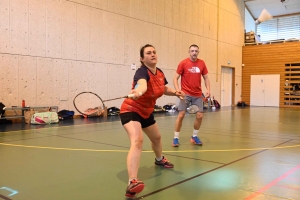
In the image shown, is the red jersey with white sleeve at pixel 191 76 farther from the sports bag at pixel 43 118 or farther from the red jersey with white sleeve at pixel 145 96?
the sports bag at pixel 43 118

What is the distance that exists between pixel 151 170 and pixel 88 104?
926 cm

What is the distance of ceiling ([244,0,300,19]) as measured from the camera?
23969mm

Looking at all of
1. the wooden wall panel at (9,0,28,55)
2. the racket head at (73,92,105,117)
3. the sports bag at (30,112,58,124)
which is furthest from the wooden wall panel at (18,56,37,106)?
the racket head at (73,92,105,117)

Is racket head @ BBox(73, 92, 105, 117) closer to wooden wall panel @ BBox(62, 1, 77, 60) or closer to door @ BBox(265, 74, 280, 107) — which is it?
wooden wall panel @ BBox(62, 1, 77, 60)

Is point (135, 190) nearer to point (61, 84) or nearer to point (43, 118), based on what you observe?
point (43, 118)

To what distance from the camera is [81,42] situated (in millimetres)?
12484

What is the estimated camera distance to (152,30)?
627 inches

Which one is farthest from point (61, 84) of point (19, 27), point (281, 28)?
point (281, 28)

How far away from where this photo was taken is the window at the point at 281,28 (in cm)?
2594

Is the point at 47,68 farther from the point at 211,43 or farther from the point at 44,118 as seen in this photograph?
the point at 211,43

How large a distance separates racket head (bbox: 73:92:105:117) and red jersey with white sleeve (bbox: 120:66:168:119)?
347 inches

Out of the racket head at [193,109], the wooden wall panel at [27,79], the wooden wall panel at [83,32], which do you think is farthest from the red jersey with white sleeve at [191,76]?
the wooden wall panel at [83,32]

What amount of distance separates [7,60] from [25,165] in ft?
23.0

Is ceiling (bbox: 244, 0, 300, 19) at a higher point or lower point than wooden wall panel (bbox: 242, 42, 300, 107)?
higher
